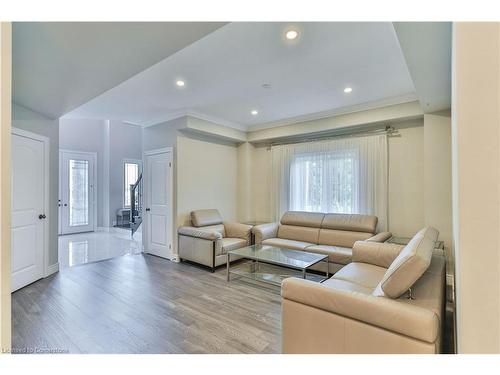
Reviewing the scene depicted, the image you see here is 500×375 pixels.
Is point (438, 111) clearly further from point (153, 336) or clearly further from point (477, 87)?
point (153, 336)

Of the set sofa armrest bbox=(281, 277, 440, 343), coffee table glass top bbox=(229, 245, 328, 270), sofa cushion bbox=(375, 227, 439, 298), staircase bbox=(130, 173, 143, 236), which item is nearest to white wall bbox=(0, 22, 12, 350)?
sofa armrest bbox=(281, 277, 440, 343)

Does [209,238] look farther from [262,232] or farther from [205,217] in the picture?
[262,232]

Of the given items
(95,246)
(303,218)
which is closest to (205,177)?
(303,218)

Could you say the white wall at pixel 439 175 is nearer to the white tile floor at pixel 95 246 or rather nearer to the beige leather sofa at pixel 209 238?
the beige leather sofa at pixel 209 238

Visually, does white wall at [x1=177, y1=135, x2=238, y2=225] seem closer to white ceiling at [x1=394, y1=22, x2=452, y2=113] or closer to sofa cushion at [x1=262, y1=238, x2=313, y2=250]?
sofa cushion at [x1=262, y1=238, x2=313, y2=250]

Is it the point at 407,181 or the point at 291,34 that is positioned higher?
the point at 291,34

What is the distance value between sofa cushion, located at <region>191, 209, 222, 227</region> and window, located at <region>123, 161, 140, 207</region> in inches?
173

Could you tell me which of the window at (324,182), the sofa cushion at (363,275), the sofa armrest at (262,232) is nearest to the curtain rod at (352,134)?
the window at (324,182)

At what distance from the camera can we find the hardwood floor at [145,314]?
6.40ft

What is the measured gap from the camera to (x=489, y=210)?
3.04ft

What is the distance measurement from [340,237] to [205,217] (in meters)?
2.35

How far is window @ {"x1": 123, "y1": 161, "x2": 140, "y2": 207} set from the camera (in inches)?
304

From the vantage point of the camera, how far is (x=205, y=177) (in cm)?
482
